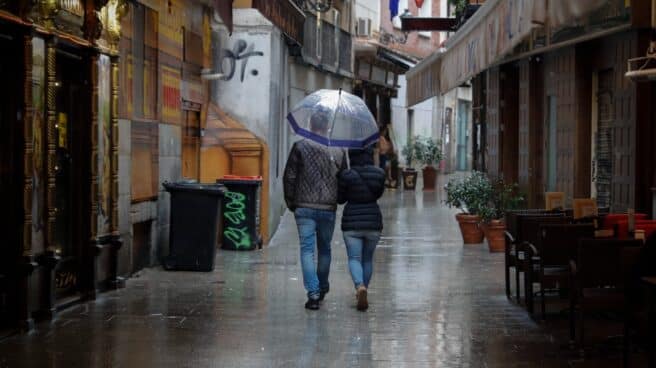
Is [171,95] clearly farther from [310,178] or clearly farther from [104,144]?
[310,178]

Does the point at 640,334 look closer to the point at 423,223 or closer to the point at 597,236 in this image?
the point at 597,236

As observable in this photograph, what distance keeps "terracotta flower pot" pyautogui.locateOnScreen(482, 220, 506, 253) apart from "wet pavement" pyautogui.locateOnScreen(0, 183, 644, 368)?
5.29 ft

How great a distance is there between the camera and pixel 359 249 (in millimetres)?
11438

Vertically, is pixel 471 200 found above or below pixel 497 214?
above

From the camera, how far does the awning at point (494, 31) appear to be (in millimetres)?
8609

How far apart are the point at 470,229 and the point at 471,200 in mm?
678

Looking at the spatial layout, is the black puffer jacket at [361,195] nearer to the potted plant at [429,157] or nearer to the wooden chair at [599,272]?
the wooden chair at [599,272]

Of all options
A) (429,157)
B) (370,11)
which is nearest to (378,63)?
(370,11)

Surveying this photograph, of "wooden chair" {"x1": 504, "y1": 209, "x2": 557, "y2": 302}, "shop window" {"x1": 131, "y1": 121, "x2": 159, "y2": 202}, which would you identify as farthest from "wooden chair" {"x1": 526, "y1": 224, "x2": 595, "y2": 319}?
"shop window" {"x1": 131, "y1": 121, "x2": 159, "y2": 202}

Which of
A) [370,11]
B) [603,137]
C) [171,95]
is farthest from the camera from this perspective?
[370,11]

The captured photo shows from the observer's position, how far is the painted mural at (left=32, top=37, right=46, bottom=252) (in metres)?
10.0

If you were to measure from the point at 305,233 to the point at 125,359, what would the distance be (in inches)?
124

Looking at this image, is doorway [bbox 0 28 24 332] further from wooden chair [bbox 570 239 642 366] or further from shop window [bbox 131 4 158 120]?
wooden chair [bbox 570 239 642 366]

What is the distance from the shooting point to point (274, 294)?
12.3m
